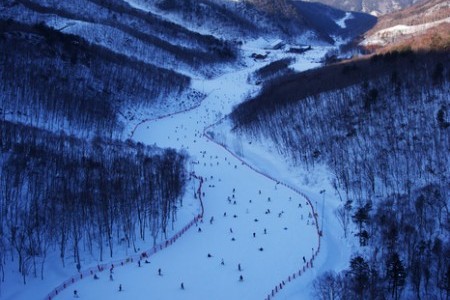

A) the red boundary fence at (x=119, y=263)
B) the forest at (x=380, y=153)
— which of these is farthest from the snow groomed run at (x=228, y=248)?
the forest at (x=380, y=153)

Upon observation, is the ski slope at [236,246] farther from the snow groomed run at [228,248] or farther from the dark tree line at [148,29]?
the dark tree line at [148,29]

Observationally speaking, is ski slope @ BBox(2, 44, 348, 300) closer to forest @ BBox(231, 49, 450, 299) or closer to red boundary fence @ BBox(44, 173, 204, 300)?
red boundary fence @ BBox(44, 173, 204, 300)

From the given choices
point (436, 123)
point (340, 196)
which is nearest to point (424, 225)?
point (340, 196)

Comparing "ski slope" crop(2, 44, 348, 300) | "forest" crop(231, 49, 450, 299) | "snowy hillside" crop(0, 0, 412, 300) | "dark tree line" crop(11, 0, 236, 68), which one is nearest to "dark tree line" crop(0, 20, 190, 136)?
"snowy hillside" crop(0, 0, 412, 300)

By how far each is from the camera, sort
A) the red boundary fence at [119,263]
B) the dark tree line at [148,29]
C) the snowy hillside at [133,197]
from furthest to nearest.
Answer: the dark tree line at [148,29] → the snowy hillside at [133,197] → the red boundary fence at [119,263]

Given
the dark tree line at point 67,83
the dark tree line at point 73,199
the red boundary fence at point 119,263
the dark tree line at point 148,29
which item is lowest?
the red boundary fence at point 119,263

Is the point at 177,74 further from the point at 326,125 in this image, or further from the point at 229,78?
the point at 326,125

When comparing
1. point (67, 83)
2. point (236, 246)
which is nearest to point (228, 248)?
point (236, 246)
